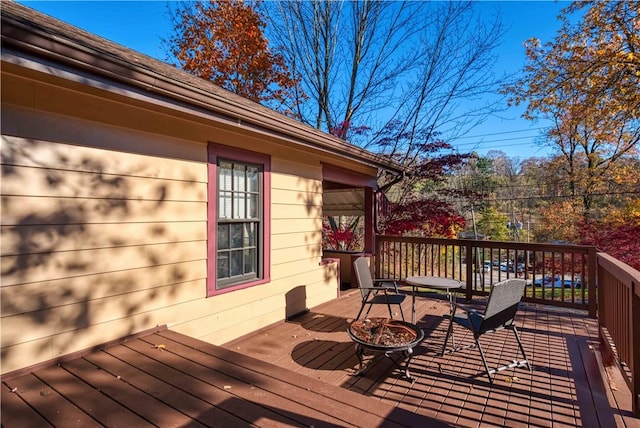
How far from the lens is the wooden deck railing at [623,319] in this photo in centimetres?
252

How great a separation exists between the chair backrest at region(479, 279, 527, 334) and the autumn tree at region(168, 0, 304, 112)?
9614 millimetres

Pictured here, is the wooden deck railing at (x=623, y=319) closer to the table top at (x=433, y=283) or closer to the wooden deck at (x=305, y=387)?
the wooden deck at (x=305, y=387)

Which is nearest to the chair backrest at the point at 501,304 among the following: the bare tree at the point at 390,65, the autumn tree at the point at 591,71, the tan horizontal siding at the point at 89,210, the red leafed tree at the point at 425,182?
the tan horizontal siding at the point at 89,210

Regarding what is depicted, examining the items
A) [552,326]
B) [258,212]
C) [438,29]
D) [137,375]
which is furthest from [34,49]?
[438,29]

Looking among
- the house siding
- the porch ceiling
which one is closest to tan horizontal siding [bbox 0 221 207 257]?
the house siding

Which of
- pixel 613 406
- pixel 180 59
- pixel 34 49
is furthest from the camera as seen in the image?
pixel 180 59

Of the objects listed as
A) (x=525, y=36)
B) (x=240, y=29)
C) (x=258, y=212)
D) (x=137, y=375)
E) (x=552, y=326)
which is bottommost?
(x=552, y=326)

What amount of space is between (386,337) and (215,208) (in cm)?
222

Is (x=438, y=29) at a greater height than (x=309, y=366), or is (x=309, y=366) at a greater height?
(x=438, y=29)

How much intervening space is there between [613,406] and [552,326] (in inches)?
85.4

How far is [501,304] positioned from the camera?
3279mm

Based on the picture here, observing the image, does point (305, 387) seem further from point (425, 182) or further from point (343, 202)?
point (425, 182)

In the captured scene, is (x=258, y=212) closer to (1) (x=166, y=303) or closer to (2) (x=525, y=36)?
(1) (x=166, y=303)

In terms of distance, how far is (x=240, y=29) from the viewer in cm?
1037
